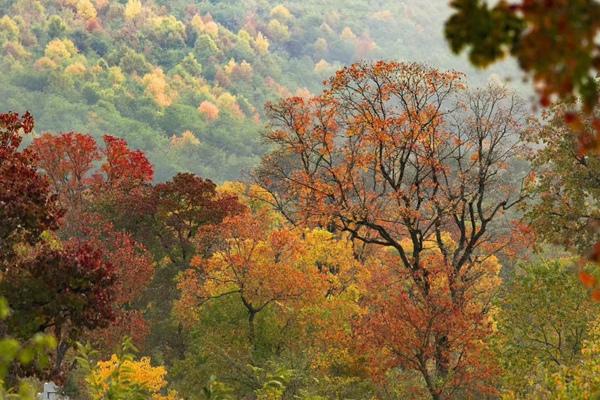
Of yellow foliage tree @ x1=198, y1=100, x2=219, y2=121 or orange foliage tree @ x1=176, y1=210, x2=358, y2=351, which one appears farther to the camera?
yellow foliage tree @ x1=198, y1=100, x2=219, y2=121

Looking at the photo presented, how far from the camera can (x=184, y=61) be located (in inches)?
5650

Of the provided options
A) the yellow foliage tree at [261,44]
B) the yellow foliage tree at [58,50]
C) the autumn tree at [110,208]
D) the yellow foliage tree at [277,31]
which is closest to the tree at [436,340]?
the autumn tree at [110,208]

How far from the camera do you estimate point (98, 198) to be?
39312 millimetres

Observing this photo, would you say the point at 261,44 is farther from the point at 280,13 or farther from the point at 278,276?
the point at 278,276

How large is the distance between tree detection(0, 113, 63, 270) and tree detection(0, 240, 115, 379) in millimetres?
1004

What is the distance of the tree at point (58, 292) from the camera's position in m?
15.8

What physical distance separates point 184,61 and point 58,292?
130947 millimetres

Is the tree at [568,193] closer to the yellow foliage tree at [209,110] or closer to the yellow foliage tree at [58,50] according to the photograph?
the yellow foliage tree at [209,110]

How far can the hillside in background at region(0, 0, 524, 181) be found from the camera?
117 meters

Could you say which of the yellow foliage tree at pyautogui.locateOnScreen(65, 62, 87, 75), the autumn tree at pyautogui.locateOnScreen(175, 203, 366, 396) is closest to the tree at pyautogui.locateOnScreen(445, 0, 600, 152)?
the autumn tree at pyautogui.locateOnScreen(175, 203, 366, 396)

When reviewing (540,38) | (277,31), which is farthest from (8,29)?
(540,38)

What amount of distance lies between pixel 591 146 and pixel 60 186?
45.3 metres

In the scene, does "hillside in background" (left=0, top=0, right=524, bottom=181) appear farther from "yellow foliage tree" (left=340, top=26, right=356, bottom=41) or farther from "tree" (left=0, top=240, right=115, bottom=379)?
"tree" (left=0, top=240, right=115, bottom=379)

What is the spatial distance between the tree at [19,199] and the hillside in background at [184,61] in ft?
253
